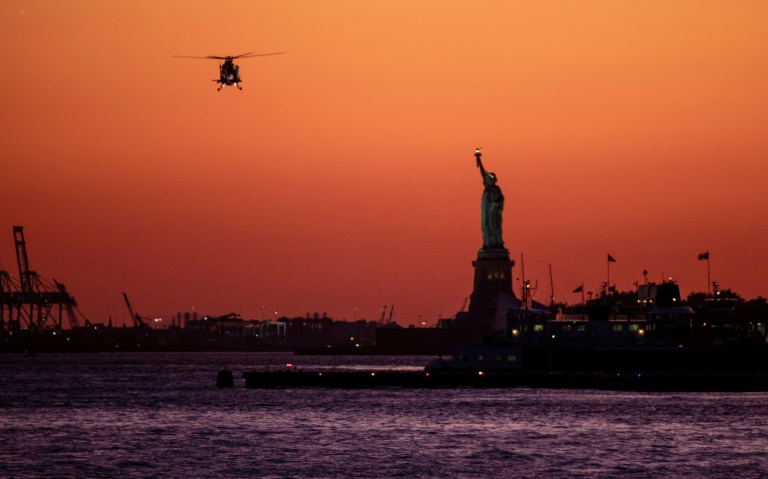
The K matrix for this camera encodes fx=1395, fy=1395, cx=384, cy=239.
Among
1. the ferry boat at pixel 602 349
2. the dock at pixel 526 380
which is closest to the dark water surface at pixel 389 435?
the dock at pixel 526 380

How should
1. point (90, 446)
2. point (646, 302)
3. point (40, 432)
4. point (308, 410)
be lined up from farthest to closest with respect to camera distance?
point (646, 302), point (308, 410), point (40, 432), point (90, 446)

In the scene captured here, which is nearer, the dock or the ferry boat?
the dock

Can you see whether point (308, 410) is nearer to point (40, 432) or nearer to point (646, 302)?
point (40, 432)

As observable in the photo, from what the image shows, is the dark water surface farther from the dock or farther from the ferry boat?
the ferry boat

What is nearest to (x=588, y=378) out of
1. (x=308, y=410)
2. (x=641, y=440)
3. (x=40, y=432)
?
(x=308, y=410)

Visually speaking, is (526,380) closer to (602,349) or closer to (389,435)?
(602,349)

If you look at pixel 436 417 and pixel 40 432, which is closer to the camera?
pixel 40 432

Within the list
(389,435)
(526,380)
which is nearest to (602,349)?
(526,380)

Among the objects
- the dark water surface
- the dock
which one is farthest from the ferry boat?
the dark water surface

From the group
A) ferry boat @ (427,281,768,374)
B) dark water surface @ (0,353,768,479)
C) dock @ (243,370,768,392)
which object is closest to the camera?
dark water surface @ (0,353,768,479)
